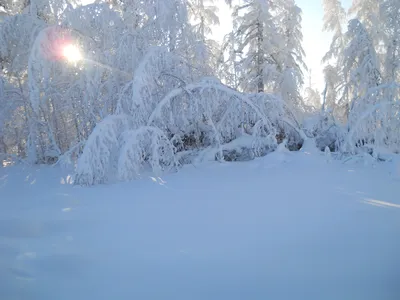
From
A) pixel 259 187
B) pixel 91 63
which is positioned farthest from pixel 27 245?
pixel 91 63

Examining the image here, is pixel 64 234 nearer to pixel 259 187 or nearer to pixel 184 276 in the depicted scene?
pixel 184 276

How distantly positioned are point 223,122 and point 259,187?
13.0 feet

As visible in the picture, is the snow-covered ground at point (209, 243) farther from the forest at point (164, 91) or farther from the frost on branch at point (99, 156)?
the forest at point (164, 91)

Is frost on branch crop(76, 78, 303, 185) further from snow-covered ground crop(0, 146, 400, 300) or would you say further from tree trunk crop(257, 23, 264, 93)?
tree trunk crop(257, 23, 264, 93)

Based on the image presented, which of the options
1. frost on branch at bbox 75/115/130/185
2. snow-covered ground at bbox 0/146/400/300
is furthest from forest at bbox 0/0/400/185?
snow-covered ground at bbox 0/146/400/300

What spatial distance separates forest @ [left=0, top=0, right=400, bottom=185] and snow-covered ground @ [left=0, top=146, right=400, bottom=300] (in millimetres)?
2510

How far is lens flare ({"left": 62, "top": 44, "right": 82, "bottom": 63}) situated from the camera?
9086 mm

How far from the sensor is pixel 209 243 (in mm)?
2631

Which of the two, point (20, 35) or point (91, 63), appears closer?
point (91, 63)

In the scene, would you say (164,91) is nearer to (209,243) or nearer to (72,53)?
(72,53)

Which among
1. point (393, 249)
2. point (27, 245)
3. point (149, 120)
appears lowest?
point (27, 245)

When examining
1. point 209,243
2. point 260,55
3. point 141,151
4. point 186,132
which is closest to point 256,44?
point 260,55

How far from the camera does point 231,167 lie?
688cm

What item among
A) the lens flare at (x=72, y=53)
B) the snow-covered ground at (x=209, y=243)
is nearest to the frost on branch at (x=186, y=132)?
the snow-covered ground at (x=209, y=243)
